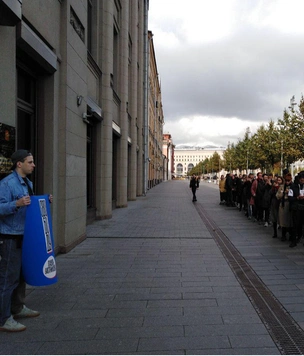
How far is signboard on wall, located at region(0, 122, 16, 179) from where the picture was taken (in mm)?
4777

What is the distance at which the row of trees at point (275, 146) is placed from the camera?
3177 centimetres

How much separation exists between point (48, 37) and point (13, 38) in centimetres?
197

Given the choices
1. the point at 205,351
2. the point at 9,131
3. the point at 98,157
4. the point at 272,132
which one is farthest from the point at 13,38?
the point at 272,132

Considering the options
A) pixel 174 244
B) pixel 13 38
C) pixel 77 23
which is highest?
pixel 77 23

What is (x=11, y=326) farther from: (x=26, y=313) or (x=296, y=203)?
(x=296, y=203)

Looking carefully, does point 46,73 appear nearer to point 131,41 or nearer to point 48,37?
point 48,37

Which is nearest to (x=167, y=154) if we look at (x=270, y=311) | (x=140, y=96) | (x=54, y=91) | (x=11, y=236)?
(x=140, y=96)

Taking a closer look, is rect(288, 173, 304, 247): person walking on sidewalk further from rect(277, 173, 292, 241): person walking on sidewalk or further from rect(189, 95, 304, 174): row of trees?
rect(189, 95, 304, 174): row of trees

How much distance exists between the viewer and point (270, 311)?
472 centimetres

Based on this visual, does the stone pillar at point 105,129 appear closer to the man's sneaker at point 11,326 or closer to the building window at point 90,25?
the building window at point 90,25

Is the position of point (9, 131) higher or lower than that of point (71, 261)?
higher

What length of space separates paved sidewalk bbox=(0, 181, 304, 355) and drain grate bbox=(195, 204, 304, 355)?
83mm

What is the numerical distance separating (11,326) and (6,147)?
221cm

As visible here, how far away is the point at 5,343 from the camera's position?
3807 mm
